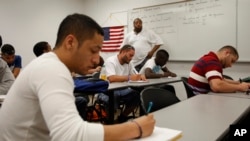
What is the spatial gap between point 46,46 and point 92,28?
2581 millimetres

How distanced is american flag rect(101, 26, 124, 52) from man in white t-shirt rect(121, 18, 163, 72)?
79 cm

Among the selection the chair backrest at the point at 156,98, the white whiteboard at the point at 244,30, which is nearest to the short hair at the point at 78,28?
the chair backrest at the point at 156,98

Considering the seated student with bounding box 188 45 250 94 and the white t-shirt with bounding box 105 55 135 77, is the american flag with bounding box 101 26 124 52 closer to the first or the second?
the white t-shirt with bounding box 105 55 135 77

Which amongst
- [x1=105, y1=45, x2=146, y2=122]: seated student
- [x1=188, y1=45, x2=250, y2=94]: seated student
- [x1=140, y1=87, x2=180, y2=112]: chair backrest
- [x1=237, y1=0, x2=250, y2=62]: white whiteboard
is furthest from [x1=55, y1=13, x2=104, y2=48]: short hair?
[x1=237, y1=0, x2=250, y2=62]: white whiteboard

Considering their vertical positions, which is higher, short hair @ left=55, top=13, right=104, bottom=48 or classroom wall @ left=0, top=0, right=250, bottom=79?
classroom wall @ left=0, top=0, right=250, bottom=79

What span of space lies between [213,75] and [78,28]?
178cm

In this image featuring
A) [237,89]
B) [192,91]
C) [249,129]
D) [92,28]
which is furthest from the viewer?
[192,91]

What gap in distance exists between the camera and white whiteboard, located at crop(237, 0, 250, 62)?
418 centimetres

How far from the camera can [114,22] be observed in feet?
20.4

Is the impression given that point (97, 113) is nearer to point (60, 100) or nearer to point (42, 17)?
point (60, 100)

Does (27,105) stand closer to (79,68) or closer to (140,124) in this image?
(79,68)

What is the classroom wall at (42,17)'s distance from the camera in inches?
211

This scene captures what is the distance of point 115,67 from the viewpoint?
3613 mm

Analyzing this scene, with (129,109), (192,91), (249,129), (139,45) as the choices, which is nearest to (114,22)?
(139,45)
